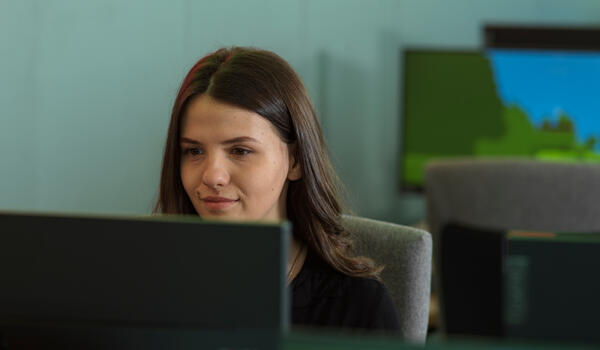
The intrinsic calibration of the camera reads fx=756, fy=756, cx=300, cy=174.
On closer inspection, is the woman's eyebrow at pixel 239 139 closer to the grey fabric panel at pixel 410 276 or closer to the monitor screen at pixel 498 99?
the grey fabric panel at pixel 410 276

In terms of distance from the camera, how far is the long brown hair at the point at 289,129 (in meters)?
1.25

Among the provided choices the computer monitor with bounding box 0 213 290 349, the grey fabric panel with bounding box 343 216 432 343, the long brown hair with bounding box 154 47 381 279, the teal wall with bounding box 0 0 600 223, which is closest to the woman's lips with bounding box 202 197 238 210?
the long brown hair with bounding box 154 47 381 279

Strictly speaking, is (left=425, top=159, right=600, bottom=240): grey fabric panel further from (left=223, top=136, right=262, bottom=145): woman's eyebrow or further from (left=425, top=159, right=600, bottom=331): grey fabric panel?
(left=223, top=136, right=262, bottom=145): woman's eyebrow

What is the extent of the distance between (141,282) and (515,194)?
137cm

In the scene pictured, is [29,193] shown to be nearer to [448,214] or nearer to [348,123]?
[348,123]

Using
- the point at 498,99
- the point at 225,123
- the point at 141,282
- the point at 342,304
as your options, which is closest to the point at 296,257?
the point at 342,304

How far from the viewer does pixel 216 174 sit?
1.18m

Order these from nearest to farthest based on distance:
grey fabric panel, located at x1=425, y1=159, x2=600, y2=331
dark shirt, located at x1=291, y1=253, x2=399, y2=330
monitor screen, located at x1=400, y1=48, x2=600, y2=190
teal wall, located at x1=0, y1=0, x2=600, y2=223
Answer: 1. dark shirt, located at x1=291, y1=253, x2=399, y2=330
2. grey fabric panel, located at x1=425, y1=159, x2=600, y2=331
3. teal wall, located at x1=0, y1=0, x2=600, y2=223
4. monitor screen, located at x1=400, y1=48, x2=600, y2=190

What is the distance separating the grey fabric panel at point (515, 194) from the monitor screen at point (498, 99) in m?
0.92

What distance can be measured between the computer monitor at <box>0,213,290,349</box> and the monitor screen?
7.57 ft

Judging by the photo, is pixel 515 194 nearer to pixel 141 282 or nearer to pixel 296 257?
pixel 296 257

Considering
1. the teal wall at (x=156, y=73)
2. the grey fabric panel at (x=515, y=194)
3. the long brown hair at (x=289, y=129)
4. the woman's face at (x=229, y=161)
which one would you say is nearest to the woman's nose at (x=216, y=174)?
the woman's face at (x=229, y=161)

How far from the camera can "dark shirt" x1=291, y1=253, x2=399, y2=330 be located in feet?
3.83

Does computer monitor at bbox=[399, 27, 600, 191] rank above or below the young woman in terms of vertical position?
above
